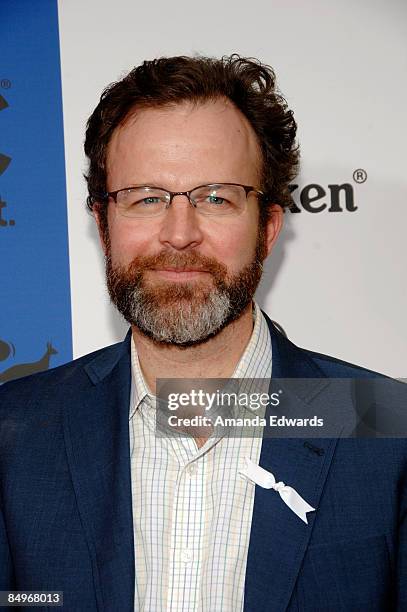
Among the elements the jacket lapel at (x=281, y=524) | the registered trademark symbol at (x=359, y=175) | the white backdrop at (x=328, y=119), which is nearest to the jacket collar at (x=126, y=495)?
the jacket lapel at (x=281, y=524)

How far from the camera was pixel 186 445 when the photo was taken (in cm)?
138

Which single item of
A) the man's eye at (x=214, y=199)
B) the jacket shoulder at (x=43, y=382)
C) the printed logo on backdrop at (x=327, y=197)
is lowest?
the jacket shoulder at (x=43, y=382)

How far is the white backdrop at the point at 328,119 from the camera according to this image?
185cm

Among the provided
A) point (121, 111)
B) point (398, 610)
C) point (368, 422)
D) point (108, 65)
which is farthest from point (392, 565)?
point (108, 65)

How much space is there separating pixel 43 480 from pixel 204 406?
1.10ft

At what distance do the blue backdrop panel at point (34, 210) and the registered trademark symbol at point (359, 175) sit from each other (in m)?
Answer: 0.73

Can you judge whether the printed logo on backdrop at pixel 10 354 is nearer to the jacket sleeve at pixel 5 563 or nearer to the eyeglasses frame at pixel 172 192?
the eyeglasses frame at pixel 172 192

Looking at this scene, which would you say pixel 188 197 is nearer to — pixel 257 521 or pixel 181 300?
pixel 181 300

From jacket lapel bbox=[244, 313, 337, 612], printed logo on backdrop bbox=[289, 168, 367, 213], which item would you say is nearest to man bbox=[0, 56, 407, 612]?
jacket lapel bbox=[244, 313, 337, 612]

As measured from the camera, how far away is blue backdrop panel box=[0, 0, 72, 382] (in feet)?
6.27

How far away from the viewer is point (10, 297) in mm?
1918

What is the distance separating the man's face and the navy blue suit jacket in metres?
0.17

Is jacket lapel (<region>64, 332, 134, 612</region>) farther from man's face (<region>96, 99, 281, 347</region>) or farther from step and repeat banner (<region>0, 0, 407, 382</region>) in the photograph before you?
step and repeat banner (<region>0, 0, 407, 382</region>)

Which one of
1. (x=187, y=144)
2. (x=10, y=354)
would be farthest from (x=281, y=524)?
(x=10, y=354)
